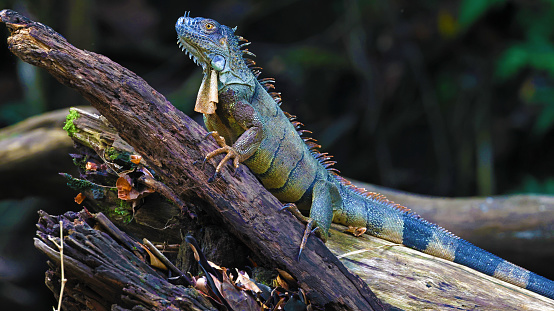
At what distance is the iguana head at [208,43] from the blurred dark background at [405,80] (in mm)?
5222

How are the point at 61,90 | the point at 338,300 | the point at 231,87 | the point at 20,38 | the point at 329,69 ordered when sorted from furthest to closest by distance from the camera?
Result: the point at 329,69
the point at 61,90
the point at 231,87
the point at 338,300
the point at 20,38

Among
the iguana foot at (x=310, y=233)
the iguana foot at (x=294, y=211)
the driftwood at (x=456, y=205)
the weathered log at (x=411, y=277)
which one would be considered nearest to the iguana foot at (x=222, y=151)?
the iguana foot at (x=294, y=211)

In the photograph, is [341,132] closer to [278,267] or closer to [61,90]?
[61,90]

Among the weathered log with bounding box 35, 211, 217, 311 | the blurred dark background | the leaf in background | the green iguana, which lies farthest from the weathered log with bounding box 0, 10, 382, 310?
the leaf in background

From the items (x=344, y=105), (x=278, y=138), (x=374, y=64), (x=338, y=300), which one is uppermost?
(x=374, y=64)

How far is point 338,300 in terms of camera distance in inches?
107

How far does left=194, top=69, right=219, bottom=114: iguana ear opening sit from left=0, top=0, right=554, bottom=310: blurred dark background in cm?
527

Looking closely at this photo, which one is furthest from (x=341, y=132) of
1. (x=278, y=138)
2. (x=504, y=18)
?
(x=278, y=138)

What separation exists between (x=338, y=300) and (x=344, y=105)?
7652mm

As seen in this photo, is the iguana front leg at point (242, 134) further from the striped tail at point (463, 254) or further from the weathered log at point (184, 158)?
the striped tail at point (463, 254)

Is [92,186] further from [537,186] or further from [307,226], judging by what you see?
[537,186]

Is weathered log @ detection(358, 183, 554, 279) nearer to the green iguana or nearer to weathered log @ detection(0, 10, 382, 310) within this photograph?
the green iguana

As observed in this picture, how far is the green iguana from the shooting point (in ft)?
10.4

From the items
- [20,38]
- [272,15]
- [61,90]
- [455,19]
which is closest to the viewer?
[20,38]
